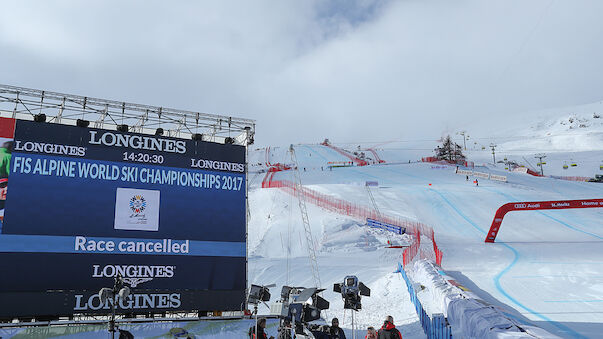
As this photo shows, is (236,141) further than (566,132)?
No

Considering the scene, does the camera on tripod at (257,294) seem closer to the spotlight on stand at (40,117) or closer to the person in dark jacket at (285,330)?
the person in dark jacket at (285,330)

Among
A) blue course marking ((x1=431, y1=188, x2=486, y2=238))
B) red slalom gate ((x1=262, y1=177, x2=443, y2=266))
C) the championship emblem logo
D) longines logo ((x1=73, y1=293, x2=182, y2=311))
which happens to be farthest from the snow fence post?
blue course marking ((x1=431, y1=188, x2=486, y2=238))

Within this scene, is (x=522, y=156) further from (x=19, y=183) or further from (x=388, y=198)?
(x=19, y=183)

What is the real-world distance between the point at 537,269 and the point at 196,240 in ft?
48.7

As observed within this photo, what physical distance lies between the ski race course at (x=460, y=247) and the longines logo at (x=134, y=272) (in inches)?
242

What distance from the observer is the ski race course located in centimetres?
1474

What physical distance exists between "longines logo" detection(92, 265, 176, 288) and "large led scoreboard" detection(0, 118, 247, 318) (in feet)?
0.08

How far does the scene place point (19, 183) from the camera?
11320 millimetres

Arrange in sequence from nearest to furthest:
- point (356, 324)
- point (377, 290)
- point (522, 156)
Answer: point (356, 324), point (377, 290), point (522, 156)

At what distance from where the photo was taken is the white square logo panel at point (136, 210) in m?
12.2

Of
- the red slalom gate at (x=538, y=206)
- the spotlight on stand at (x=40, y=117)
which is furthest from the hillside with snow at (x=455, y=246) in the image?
the spotlight on stand at (x=40, y=117)

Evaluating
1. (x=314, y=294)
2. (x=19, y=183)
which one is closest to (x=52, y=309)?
(x=19, y=183)

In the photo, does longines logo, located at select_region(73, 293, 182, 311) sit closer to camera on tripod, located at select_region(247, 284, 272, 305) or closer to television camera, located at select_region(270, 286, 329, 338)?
camera on tripod, located at select_region(247, 284, 272, 305)

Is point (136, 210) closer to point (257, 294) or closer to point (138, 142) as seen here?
point (138, 142)
